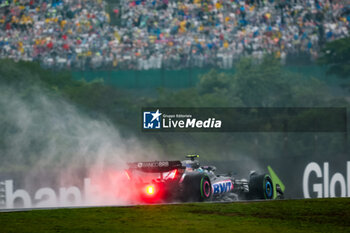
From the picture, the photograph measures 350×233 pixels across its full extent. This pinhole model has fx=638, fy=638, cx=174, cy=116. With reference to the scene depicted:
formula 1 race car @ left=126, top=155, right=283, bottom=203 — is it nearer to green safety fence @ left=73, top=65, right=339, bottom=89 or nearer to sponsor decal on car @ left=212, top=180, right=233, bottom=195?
sponsor decal on car @ left=212, top=180, right=233, bottom=195

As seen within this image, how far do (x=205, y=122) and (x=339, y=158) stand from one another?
4232mm

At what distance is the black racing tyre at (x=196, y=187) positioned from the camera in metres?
12.4

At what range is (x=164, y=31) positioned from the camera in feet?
79.4

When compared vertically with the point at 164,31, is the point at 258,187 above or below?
below

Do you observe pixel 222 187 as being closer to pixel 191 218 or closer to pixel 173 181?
pixel 173 181

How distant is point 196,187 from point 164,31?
12518 mm

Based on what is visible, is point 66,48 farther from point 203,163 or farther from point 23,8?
point 203,163

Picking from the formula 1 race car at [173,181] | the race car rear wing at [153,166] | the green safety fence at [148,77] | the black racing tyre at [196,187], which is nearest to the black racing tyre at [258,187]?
the formula 1 race car at [173,181]

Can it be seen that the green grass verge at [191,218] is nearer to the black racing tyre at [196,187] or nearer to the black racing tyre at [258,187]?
the black racing tyre at [196,187]

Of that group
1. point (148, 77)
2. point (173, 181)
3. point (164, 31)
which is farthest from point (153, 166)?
point (164, 31)

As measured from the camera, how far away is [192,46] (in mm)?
A: 23516

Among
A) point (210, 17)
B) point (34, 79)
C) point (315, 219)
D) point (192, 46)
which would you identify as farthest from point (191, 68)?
point (315, 219)

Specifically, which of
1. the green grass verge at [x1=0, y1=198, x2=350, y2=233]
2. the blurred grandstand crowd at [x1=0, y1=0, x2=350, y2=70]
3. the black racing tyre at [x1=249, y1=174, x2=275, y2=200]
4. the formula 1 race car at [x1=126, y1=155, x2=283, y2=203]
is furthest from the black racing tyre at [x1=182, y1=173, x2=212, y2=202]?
the blurred grandstand crowd at [x1=0, y1=0, x2=350, y2=70]

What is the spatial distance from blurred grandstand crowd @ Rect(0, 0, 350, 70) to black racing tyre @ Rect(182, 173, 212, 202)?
1032cm
